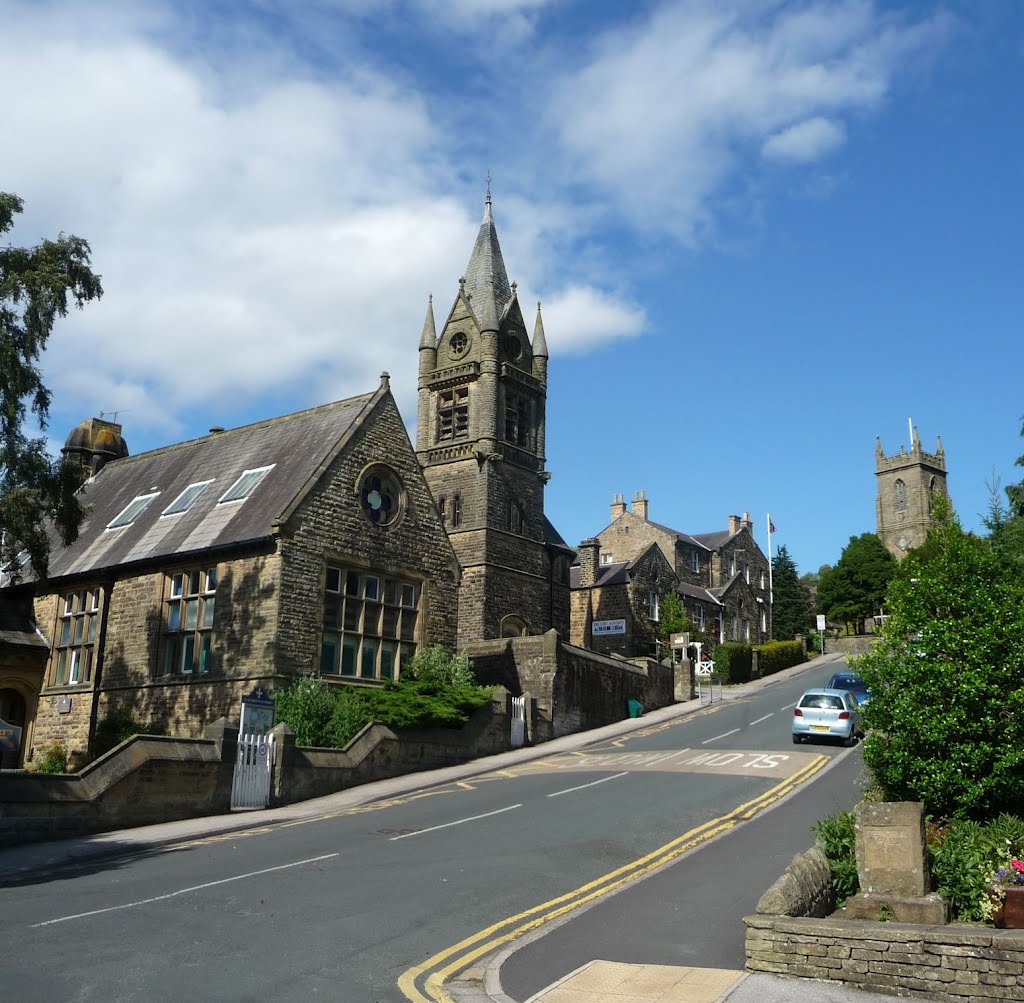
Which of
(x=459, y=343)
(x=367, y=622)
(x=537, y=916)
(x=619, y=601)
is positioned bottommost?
(x=537, y=916)

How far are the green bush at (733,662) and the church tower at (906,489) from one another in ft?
203

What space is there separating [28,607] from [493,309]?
26369 mm

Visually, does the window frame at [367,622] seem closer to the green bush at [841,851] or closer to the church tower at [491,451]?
the church tower at [491,451]

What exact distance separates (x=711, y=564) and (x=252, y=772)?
57.7 m

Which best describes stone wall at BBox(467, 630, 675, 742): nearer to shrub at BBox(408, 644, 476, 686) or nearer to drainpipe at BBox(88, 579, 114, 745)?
shrub at BBox(408, 644, 476, 686)

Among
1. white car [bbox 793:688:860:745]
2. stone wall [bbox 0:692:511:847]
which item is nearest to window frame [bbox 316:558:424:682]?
stone wall [bbox 0:692:511:847]

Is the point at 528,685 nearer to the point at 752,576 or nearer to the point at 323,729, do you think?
the point at 323,729

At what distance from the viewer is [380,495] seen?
30.8 metres

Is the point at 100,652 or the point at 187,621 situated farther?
the point at 100,652

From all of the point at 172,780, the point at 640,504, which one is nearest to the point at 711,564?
the point at 640,504

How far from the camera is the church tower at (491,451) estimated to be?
47.0 m

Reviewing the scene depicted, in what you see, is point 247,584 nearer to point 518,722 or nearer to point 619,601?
point 518,722

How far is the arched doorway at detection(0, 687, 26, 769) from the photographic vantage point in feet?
102

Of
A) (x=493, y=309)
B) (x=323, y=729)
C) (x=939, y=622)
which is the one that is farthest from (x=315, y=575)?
(x=493, y=309)
